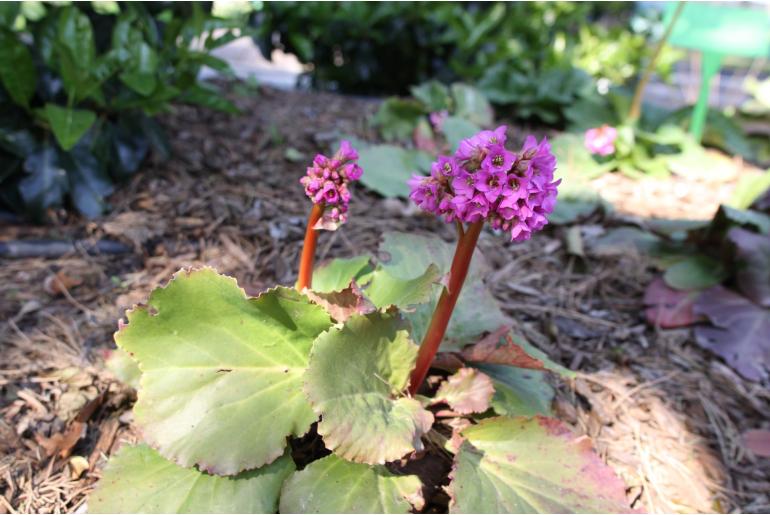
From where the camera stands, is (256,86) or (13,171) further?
(256,86)

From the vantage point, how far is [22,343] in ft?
5.82

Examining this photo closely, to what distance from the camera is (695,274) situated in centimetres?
235

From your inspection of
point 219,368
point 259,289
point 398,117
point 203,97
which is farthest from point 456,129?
point 219,368

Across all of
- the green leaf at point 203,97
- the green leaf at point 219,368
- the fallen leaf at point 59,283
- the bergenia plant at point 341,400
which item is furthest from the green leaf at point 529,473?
the green leaf at point 203,97

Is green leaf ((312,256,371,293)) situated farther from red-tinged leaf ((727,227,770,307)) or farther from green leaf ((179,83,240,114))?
red-tinged leaf ((727,227,770,307))

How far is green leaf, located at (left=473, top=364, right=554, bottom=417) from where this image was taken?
155cm

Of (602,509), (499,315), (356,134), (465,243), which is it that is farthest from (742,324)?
(356,134)

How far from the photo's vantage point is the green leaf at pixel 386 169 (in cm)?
265

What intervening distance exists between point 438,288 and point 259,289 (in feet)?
1.65

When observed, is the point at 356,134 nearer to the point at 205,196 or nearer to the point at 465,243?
the point at 205,196

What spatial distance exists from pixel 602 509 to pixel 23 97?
2.29 metres

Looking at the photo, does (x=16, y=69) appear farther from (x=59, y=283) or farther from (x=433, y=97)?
(x=433, y=97)

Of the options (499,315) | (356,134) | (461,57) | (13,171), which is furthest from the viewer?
(461,57)

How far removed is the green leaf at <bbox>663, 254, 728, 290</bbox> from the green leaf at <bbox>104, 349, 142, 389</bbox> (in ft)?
6.12
